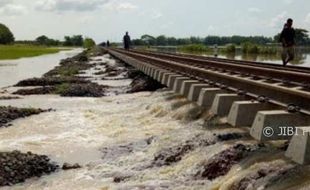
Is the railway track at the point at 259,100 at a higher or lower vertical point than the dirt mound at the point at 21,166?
higher

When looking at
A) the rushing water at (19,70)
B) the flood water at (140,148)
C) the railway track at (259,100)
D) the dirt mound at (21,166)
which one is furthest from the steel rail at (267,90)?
the rushing water at (19,70)

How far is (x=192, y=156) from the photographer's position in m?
8.66

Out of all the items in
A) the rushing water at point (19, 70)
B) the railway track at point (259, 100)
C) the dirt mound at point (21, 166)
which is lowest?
the rushing water at point (19, 70)

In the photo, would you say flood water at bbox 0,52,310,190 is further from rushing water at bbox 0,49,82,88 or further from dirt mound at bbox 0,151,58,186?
rushing water at bbox 0,49,82,88

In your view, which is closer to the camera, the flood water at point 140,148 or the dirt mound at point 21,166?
the flood water at point 140,148

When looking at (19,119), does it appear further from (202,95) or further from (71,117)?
(202,95)

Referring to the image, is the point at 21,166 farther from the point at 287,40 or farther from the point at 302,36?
the point at 302,36

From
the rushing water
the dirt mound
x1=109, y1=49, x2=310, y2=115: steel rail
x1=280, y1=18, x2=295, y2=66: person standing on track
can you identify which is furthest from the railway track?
the rushing water

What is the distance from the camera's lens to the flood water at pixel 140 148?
6.66m

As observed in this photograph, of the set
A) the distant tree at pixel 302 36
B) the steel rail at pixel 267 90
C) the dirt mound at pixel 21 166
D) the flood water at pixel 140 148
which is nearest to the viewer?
the flood water at pixel 140 148

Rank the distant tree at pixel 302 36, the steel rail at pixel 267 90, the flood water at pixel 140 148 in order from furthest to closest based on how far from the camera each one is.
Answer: the distant tree at pixel 302 36
the steel rail at pixel 267 90
the flood water at pixel 140 148

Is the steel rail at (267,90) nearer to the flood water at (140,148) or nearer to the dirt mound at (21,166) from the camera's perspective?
the flood water at (140,148)

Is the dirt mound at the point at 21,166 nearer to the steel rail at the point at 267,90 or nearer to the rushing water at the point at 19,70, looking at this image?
the steel rail at the point at 267,90

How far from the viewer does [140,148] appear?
35.7 feet
